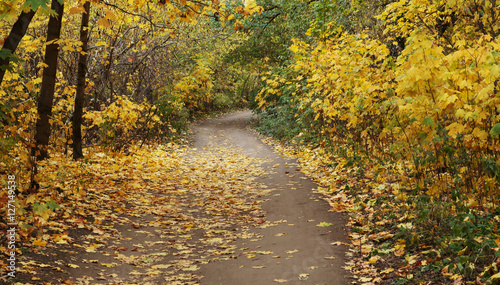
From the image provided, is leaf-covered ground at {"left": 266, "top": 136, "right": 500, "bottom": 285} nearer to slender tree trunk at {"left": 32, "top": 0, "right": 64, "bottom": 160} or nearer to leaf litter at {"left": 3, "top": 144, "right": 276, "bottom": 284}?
leaf litter at {"left": 3, "top": 144, "right": 276, "bottom": 284}

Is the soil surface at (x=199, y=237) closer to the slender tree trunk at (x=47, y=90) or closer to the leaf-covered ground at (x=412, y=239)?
the leaf-covered ground at (x=412, y=239)

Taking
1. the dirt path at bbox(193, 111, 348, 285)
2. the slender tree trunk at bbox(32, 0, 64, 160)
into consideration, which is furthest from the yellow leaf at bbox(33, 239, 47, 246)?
the slender tree trunk at bbox(32, 0, 64, 160)

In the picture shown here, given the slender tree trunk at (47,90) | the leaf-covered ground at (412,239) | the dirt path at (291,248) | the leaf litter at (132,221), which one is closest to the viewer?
the leaf-covered ground at (412,239)

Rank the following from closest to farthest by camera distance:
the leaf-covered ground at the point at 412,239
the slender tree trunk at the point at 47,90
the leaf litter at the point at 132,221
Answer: the leaf-covered ground at the point at 412,239 → the leaf litter at the point at 132,221 → the slender tree trunk at the point at 47,90

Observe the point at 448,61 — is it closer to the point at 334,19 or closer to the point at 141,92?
the point at 334,19

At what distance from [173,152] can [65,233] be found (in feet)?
32.6

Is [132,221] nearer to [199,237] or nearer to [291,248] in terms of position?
[199,237]

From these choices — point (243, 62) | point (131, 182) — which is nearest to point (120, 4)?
point (131, 182)

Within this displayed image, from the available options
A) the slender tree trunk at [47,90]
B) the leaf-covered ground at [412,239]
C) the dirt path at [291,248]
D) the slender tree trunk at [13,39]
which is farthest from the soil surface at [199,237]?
the slender tree trunk at [13,39]

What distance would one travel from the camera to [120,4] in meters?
12.6

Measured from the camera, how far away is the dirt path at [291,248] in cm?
523

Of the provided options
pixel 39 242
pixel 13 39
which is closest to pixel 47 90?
pixel 13 39

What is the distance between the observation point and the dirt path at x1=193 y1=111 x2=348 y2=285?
5.23 metres

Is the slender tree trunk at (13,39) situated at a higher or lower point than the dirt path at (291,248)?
higher
